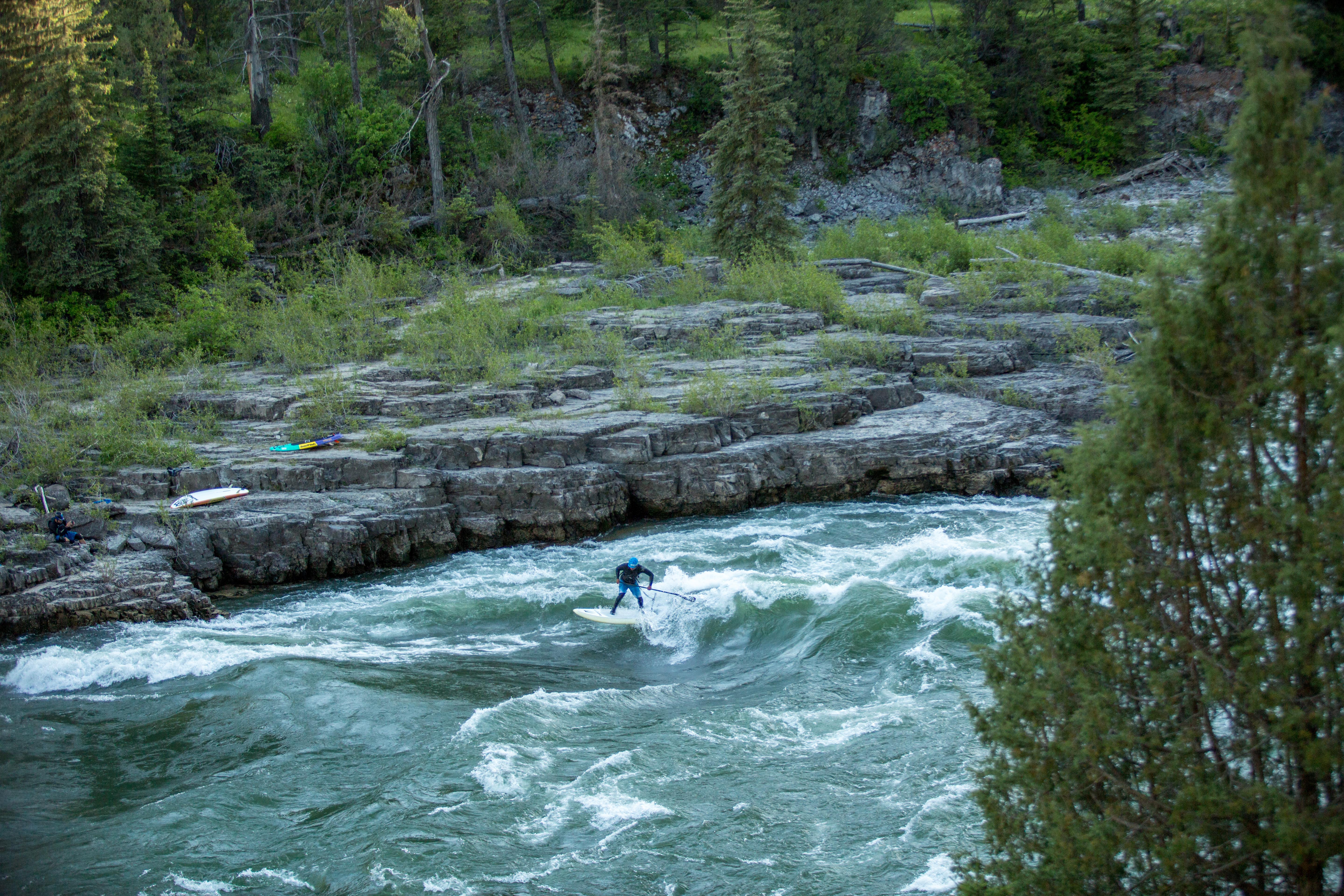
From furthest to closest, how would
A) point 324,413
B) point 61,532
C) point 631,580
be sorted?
point 324,413
point 61,532
point 631,580

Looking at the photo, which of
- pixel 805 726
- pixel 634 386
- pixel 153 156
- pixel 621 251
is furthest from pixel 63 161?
pixel 805 726

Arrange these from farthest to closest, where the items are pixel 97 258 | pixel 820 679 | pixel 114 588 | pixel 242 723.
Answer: pixel 97 258 < pixel 114 588 < pixel 820 679 < pixel 242 723

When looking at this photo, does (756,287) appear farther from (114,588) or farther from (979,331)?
(114,588)

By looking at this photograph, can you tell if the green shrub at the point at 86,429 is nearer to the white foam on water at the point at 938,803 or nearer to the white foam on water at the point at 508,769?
the white foam on water at the point at 508,769

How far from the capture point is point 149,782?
8.36 metres

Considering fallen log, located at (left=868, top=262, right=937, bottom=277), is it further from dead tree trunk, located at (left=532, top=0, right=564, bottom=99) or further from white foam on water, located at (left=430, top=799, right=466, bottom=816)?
white foam on water, located at (left=430, top=799, right=466, bottom=816)

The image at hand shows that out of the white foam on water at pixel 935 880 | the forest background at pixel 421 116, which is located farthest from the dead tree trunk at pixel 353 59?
the white foam on water at pixel 935 880

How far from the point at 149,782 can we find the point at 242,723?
1075mm

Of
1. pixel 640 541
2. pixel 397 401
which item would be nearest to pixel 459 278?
pixel 397 401

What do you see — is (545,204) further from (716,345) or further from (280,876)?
(280,876)

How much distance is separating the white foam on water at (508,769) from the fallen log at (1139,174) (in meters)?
30.8

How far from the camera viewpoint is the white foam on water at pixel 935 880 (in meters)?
6.45

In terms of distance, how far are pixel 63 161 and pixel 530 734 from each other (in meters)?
20.6

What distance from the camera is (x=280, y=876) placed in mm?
6941
